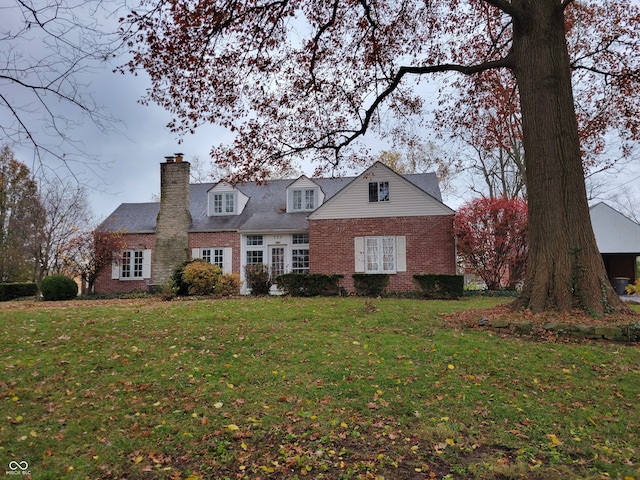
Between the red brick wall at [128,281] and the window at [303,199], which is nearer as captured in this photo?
the window at [303,199]

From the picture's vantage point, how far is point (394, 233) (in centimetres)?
1667

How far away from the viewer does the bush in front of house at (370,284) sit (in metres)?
12.8

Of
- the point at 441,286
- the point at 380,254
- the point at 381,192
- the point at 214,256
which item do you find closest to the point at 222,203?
the point at 214,256

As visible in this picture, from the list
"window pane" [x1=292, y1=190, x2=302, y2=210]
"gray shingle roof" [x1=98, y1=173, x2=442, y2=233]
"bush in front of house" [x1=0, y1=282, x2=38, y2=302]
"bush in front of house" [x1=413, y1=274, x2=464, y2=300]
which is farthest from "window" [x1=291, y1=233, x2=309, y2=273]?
"bush in front of house" [x1=0, y1=282, x2=38, y2=302]

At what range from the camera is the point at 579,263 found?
7.36 metres

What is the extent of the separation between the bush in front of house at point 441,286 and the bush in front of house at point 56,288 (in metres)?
13.4

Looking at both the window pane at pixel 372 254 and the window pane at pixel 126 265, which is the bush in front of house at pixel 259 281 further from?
the window pane at pixel 126 265

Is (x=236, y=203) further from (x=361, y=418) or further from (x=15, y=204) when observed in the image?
(x=361, y=418)

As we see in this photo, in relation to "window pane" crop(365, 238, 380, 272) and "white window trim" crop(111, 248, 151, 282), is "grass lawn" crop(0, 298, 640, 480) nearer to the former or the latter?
"window pane" crop(365, 238, 380, 272)

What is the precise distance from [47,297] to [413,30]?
15923 mm

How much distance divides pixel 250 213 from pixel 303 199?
2818 mm

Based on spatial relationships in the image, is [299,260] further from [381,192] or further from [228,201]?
[228,201]

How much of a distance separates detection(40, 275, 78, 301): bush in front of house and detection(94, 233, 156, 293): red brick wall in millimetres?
3740

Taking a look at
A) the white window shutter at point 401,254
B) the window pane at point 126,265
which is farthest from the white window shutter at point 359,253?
the window pane at point 126,265
